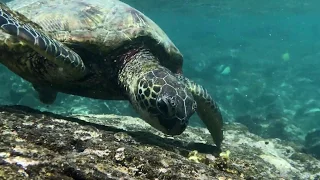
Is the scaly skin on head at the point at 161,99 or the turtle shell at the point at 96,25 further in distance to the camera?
the turtle shell at the point at 96,25

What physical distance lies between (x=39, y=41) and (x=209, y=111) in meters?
3.17

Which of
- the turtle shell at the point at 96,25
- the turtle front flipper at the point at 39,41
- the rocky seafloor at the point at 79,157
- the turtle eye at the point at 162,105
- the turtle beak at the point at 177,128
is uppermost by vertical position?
the turtle shell at the point at 96,25

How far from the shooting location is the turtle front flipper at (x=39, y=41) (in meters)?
2.82

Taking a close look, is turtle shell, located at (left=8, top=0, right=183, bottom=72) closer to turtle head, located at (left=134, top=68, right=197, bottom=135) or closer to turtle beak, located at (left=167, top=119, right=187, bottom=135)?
turtle head, located at (left=134, top=68, right=197, bottom=135)

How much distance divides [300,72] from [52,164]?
83.9 ft

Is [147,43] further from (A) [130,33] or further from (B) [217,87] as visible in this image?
(B) [217,87]

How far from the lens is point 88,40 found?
14.0 ft

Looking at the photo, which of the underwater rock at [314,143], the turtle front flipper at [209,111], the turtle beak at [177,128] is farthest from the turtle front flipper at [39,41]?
the underwater rock at [314,143]

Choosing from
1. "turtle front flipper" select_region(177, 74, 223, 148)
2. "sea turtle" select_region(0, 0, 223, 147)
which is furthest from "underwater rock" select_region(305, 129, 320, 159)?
"sea turtle" select_region(0, 0, 223, 147)

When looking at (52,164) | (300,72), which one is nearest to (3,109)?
(52,164)

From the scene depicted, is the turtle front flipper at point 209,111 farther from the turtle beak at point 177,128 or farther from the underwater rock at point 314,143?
the underwater rock at point 314,143

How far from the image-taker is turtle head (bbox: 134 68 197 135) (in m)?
3.52

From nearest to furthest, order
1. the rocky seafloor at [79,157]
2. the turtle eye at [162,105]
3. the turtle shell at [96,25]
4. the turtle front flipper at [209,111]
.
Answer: the rocky seafloor at [79,157], the turtle eye at [162,105], the turtle shell at [96,25], the turtle front flipper at [209,111]

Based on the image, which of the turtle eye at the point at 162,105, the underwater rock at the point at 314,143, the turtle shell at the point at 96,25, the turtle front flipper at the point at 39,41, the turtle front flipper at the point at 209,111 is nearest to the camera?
the turtle front flipper at the point at 39,41
